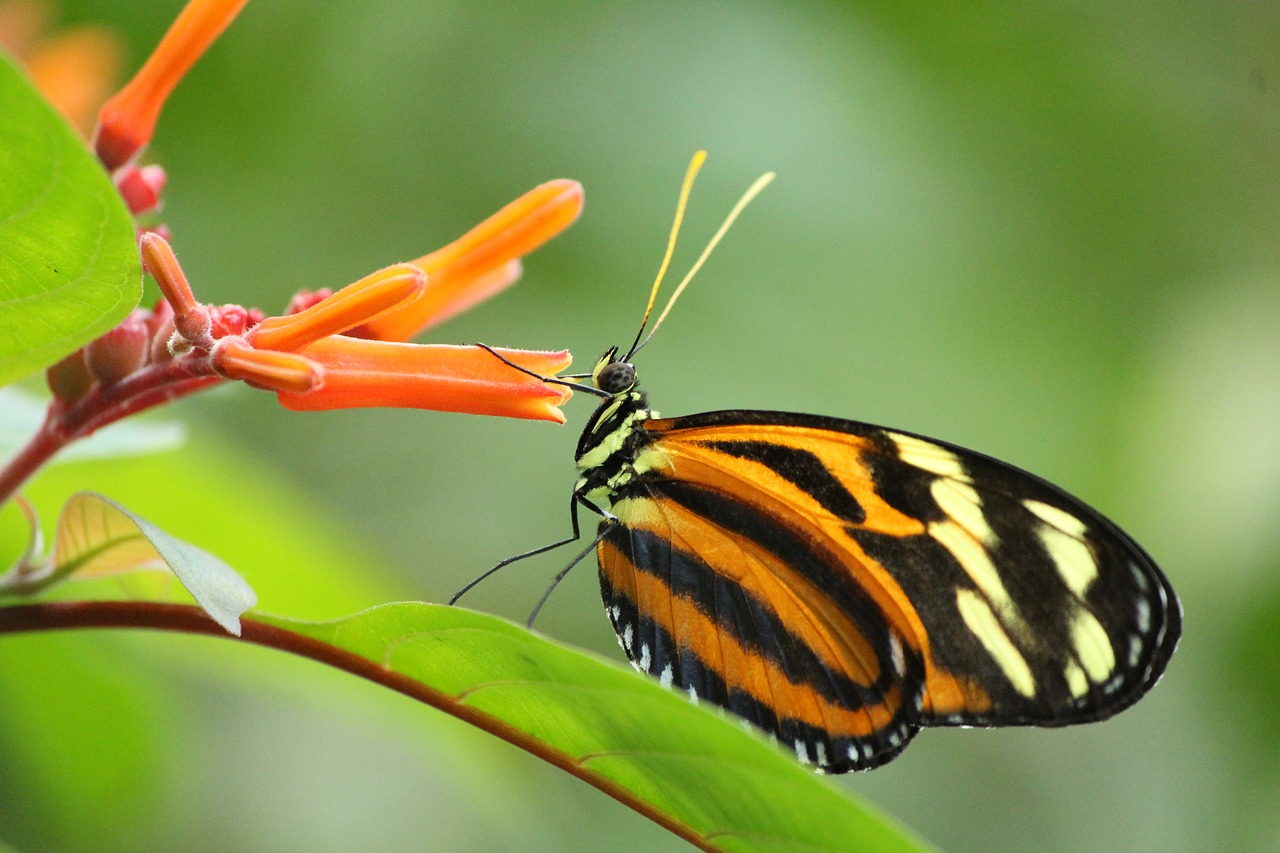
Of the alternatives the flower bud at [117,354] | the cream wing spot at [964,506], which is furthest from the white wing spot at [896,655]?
the flower bud at [117,354]

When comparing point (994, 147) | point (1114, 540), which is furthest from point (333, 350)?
point (994, 147)

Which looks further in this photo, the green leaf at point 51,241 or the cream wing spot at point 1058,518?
the cream wing spot at point 1058,518

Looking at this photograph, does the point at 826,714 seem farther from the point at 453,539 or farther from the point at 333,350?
the point at 453,539

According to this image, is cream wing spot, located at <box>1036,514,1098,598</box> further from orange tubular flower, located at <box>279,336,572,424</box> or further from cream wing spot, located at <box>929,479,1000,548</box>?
orange tubular flower, located at <box>279,336,572,424</box>

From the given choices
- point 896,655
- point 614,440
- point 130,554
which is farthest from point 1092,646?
point 130,554

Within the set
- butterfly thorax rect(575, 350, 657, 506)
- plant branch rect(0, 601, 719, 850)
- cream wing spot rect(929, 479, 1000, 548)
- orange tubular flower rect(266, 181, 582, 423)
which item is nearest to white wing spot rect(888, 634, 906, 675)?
cream wing spot rect(929, 479, 1000, 548)

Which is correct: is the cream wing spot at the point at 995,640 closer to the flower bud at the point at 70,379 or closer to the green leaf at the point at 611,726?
the green leaf at the point at 611,726
